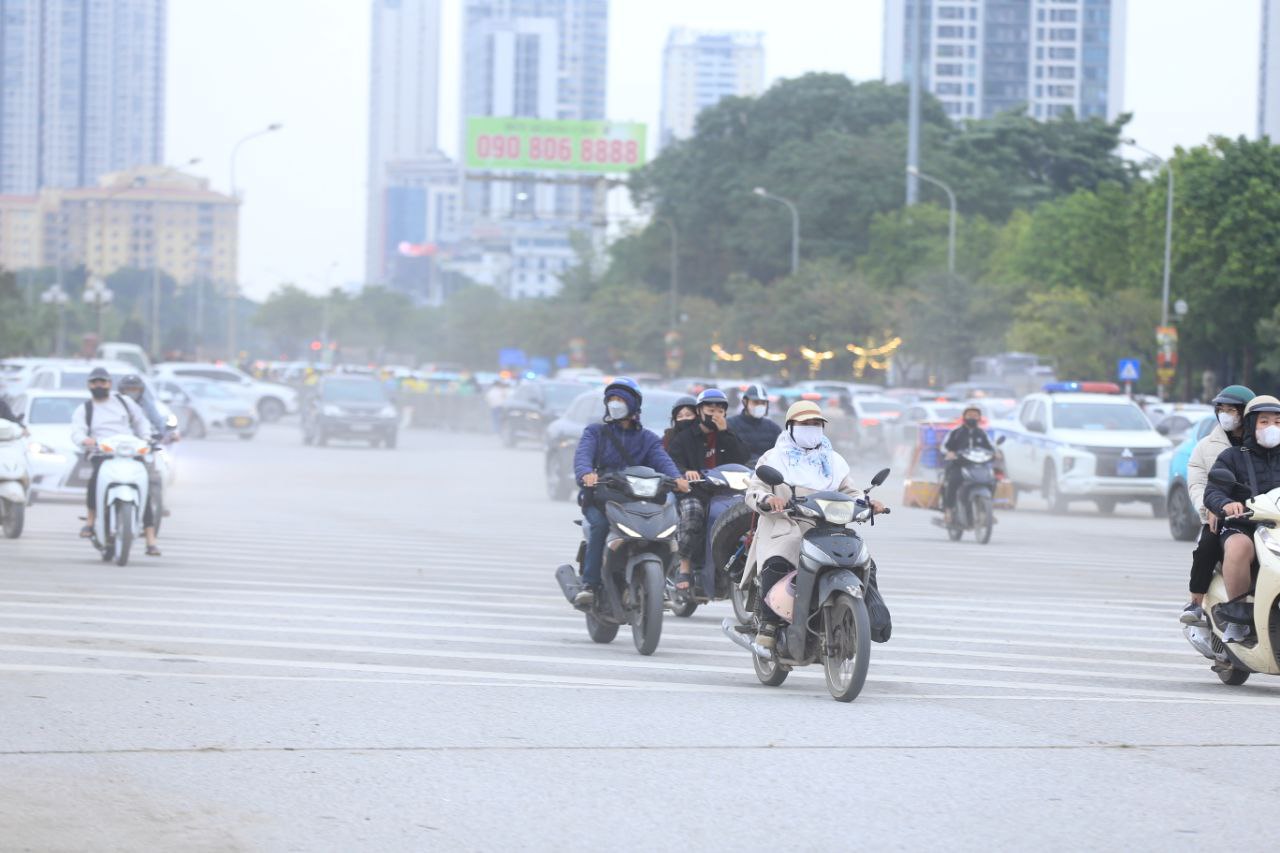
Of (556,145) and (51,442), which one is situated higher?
(556,145)

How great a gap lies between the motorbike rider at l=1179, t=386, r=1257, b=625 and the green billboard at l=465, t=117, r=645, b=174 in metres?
111

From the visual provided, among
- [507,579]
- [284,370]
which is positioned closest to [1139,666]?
[507,579]

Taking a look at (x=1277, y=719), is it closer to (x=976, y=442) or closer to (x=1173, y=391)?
(x=976, y=442)

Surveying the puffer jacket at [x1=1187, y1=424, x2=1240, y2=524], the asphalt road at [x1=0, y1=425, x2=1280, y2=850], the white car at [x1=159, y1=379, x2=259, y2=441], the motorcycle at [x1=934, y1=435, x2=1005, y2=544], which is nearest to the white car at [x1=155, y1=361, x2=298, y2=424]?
the white car at [x1=159, y1=379, x2=259, y2=441]

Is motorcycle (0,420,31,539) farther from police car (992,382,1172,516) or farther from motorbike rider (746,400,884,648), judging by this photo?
police car (992,382,1172,516)

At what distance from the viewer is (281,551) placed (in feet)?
63.7

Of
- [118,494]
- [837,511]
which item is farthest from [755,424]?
[118,494]

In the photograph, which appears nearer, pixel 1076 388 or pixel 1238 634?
pixel 1238 634

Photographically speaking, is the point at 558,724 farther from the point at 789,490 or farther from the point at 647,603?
the point at 647,603

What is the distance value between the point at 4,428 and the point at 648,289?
8612 centimetres

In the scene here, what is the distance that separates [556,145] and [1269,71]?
2750 inches

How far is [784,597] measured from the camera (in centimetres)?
1035

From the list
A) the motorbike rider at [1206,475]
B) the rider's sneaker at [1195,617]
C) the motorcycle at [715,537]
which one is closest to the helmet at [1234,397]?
the motorbike rider at [1206,475]

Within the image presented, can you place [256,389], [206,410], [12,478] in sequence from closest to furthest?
1. [12,478]
2. [206,410]
3. [256,389]
